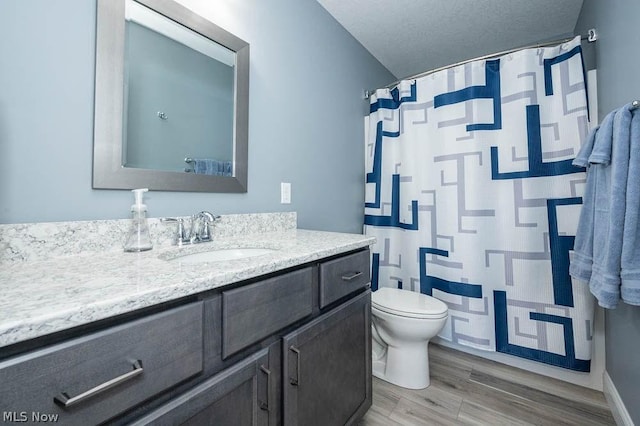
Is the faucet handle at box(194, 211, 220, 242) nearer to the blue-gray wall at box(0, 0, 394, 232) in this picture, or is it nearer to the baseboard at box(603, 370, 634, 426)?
the blue-gray wall at box(0, 0, 394, 232)

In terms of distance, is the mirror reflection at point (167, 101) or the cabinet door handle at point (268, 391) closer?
the cabinet door handle at point (268, 391)

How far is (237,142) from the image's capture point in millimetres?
1312

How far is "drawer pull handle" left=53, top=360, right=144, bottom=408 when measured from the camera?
40cm

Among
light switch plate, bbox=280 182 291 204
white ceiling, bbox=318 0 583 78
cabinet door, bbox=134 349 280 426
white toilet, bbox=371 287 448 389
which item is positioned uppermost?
white ceiling, bbox=318 0 583 78

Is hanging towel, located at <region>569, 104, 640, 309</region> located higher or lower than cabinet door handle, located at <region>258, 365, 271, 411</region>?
higher

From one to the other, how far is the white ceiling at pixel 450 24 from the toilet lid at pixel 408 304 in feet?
6.21

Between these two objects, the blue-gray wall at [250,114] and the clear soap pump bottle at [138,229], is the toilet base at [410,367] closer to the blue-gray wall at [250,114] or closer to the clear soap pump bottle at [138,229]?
the blue-gray wall at [250,114]

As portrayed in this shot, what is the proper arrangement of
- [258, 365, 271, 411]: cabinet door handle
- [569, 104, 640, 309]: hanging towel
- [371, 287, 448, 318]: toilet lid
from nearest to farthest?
1. [258, 365, 271, 411]: cabinet door handle
2. [569, 104, 640, 309]: hanging towel
3. [371, 287, 448, 318]: toilet lid

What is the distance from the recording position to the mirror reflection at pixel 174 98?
996 mm

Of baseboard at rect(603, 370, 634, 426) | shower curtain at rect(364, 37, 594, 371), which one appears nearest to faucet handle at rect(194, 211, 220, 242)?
shower curtain at rect(364, 37, 594, 371)

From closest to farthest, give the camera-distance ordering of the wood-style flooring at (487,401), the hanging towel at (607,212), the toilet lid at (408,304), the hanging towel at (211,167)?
the hanging towel at (607,212), the hanging towel at (211,167), the wood-style flooring at (487,401), the toilet lid at (408,304)

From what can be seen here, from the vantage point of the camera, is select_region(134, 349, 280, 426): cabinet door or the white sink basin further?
the white sink basin

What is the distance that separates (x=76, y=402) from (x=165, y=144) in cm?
93

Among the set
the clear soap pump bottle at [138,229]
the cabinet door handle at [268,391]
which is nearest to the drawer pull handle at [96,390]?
the cabinet door handle at [268,391]
